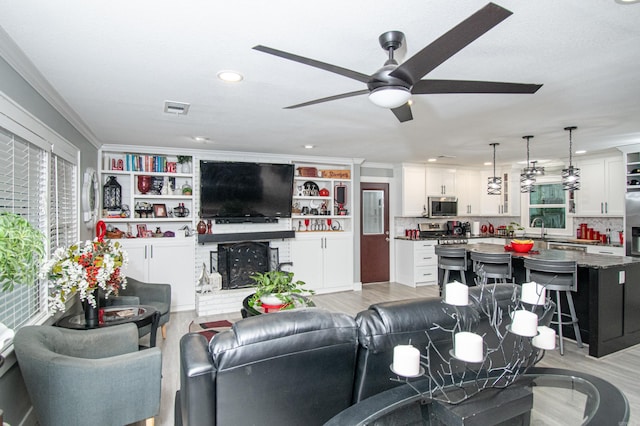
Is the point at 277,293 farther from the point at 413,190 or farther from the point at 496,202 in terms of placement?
the point at 496,202

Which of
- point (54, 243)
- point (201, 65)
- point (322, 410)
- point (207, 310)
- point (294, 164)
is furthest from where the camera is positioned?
point (294, 164)

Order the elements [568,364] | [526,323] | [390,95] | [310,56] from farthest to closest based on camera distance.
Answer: [568,364], [310,56], [390,95], [526,323]

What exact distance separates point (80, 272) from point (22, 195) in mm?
652

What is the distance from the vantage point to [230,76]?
250cm

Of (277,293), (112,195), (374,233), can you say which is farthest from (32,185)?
(374,233)

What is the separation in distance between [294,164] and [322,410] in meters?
4.52

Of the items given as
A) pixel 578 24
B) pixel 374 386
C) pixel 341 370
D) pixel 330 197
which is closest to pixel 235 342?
pixel 341 370

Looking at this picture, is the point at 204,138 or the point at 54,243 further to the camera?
the point at 204,138

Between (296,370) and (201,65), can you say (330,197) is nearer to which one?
(201,65)

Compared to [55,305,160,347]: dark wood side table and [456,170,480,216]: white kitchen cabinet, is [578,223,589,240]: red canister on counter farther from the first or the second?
[55,305,160,347]: dark wood side table

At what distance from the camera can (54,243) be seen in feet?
9.98

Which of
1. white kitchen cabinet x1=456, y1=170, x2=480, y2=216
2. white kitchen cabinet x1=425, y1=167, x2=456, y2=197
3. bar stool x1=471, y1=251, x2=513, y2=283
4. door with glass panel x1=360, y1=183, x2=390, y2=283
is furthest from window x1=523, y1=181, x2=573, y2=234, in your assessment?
bar stool x1=471, y1=251, x2=513, y2=283

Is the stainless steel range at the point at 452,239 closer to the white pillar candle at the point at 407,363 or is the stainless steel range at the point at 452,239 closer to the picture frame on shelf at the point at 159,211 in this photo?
the picture frame on shelf at the point at 159,211

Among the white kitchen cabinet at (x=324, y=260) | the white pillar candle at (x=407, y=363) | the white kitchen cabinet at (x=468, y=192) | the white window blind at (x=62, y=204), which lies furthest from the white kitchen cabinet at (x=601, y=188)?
the white window blind at (x=62, y=204)
